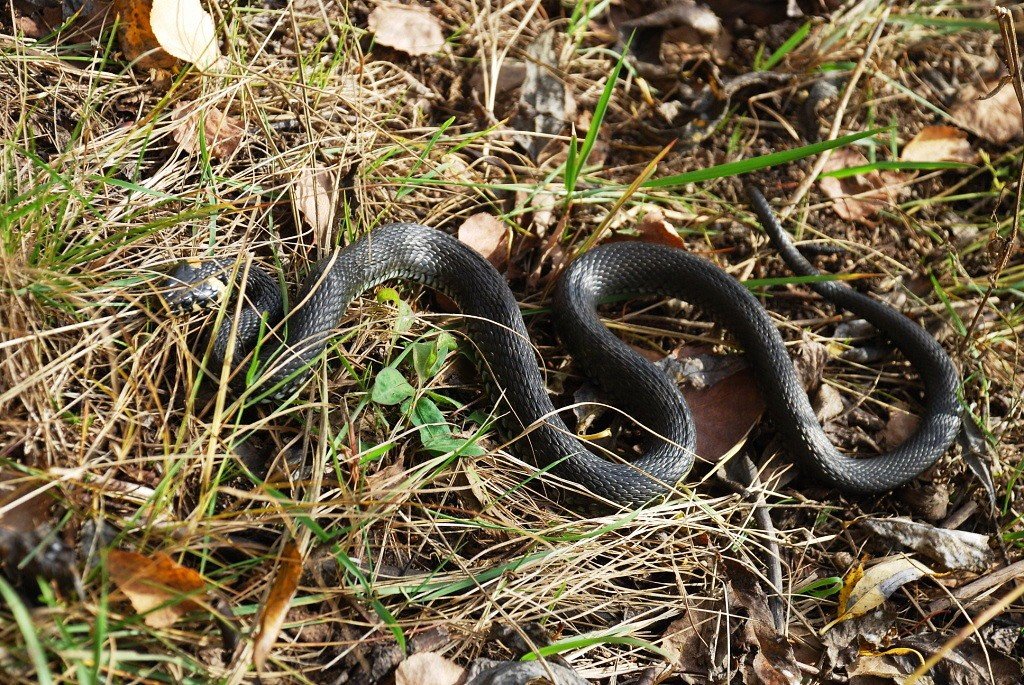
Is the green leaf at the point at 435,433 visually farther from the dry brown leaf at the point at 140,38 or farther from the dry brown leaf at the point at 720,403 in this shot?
the dry brown leaf at the point at 140,38

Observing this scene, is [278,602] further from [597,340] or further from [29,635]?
[597,340]

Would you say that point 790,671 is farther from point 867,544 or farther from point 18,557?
point 18,557

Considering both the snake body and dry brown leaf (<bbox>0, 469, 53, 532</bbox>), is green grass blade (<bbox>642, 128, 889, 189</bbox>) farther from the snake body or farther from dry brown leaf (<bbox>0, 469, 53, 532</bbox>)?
dry brown leaf (<bbox>0, 469, 53, 532</bbox>)

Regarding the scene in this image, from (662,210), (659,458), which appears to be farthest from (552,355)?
(662,210)

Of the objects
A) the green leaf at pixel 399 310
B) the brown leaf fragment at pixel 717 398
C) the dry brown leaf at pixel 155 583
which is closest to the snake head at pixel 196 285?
the green leaf at pixel 399 310

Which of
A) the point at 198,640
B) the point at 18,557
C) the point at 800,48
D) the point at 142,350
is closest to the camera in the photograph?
the point at 18,557

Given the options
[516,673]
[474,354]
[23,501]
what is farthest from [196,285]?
[516,673]

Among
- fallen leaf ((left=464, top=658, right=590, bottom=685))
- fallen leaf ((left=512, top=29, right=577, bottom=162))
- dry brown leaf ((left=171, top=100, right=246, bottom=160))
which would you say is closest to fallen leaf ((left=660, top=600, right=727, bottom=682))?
fallen leaf ((left=464, top=658, right=590, bottom=685))
